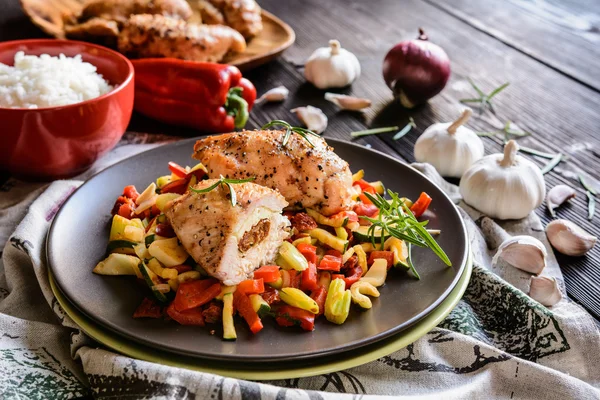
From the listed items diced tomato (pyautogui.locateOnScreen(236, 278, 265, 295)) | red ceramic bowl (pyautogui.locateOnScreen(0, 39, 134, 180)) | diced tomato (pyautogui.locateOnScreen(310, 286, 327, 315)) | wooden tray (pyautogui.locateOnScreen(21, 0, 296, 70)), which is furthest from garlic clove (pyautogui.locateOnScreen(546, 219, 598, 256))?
wooden tray (pyautogui.locateOnScreen(21, 0, 296, 70))

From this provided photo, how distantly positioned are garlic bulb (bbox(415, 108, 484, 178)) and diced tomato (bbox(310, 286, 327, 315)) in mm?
1774

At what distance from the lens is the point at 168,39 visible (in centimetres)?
510

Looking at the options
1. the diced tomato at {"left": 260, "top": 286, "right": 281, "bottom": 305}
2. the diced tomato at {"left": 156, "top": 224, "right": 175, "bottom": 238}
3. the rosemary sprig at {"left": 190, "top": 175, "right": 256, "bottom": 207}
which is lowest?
the diced tomato at {"left": 260, "top": 286, "right": 281, "bottom": 305}

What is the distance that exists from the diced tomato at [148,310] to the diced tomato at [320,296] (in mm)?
648

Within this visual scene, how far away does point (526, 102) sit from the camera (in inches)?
211

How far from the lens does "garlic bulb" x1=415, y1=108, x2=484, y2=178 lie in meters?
4.22

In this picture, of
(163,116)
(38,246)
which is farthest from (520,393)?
(163,116)

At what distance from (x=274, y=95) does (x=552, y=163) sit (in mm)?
2169

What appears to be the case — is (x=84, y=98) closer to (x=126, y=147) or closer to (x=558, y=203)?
(x=126, y=147)

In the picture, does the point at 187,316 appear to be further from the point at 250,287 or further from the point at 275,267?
the point at 275,267

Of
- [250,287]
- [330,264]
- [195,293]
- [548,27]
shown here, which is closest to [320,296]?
[330,264]

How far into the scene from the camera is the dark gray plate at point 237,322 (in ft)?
8.18

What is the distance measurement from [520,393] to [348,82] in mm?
3412

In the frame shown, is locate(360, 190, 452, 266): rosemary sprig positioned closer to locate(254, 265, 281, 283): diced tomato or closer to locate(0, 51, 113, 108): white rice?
locate(254, 265, 281, 283): diced tomato
